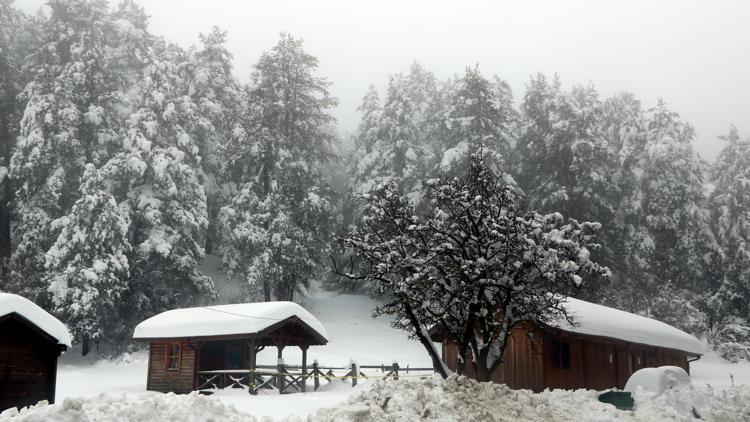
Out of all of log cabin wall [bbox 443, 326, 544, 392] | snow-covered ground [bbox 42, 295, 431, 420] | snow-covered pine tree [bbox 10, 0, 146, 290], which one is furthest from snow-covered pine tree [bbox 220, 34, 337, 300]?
log cabin wall [bbox 443, 326, 544, 392]

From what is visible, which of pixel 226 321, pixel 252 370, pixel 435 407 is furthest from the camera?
pixel 226 321

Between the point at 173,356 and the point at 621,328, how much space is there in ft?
62.6

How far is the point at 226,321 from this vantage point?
28.1 meters

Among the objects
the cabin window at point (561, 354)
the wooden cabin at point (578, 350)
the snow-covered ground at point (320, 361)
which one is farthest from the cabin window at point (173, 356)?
the cabin window at point (561, 354)

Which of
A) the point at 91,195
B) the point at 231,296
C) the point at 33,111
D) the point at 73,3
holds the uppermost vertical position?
the point at 73,3

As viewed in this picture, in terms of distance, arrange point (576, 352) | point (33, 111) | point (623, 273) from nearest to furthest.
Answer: point (576, 352) < point (33, 111) < point (623, 273)

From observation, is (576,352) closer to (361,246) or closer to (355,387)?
(355,387)

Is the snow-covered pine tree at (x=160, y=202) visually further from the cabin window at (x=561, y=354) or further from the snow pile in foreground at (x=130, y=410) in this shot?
the snow pile in foreground at (x=130, y=410)

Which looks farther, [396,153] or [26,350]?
[396,153]

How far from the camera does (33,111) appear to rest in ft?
135

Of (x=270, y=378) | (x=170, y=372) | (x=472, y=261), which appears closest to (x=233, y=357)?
(x=170, y=372)

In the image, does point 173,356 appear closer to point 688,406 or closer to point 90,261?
point 90,261


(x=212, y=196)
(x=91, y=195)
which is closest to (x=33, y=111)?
(x=91, y=195)

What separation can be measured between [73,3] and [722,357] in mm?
48134
